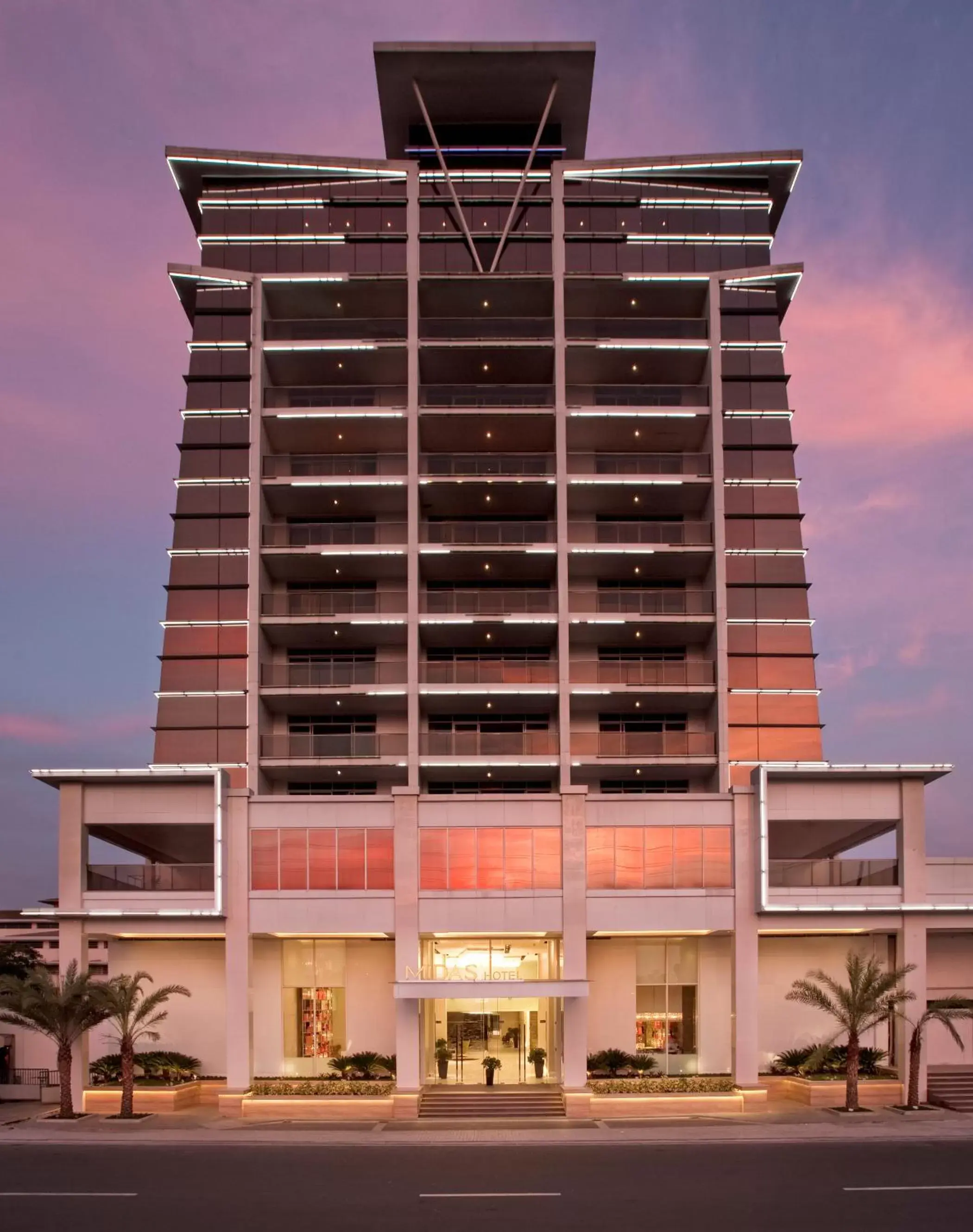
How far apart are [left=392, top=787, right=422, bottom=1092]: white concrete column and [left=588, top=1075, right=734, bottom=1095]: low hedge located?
259 inches

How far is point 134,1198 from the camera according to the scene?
88.4 ft

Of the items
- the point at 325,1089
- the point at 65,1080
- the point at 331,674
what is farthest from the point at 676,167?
Answer: the point at 65,1080

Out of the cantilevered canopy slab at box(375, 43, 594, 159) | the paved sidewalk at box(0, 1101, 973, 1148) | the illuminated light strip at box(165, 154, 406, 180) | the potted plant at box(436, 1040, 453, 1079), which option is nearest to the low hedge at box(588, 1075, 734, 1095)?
the paved sidewalk at box(0, 1101, 973, 1148)

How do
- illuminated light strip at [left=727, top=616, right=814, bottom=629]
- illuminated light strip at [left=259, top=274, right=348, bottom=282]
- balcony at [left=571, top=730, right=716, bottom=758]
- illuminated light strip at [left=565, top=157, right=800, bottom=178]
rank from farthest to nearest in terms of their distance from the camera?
1. illuminated light strip at [left=565, top=157, right=800, bottom=178]
2. illuminated light strip at [left=259, top=274, right=348, bottom=282]
3. illuminated light strip at [left=727, top=616, right=814, bottom=629]
4. balcony at [left=571, top=730, right=716, bottom=758]

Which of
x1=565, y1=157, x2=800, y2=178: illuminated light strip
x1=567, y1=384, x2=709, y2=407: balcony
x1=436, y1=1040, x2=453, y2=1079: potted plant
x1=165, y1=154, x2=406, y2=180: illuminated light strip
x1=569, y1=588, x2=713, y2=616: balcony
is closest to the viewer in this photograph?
x1=436, y1=1040, x2=453, y2=1079: potted plant

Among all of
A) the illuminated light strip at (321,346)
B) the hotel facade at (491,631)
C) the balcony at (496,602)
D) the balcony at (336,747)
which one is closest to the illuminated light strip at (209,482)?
the hotel facade at (491,631)

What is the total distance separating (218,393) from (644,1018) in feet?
118

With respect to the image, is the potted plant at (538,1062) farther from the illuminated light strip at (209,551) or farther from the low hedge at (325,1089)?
the illuminated light strip at (209,551)

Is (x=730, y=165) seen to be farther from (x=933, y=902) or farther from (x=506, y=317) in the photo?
(x=933, y=902)

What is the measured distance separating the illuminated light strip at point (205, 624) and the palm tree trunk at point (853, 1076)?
106 ft

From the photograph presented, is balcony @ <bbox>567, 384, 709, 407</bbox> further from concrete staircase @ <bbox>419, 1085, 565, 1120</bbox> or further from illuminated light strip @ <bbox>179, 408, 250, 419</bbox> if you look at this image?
concrete staircase @ <bbox>419, 1085, 565, 1120</bbox>

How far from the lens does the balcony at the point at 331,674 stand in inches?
2173

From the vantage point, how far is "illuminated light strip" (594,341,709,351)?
189 feet

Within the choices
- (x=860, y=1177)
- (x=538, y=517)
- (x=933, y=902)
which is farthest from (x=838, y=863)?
(x=538, y=517)
